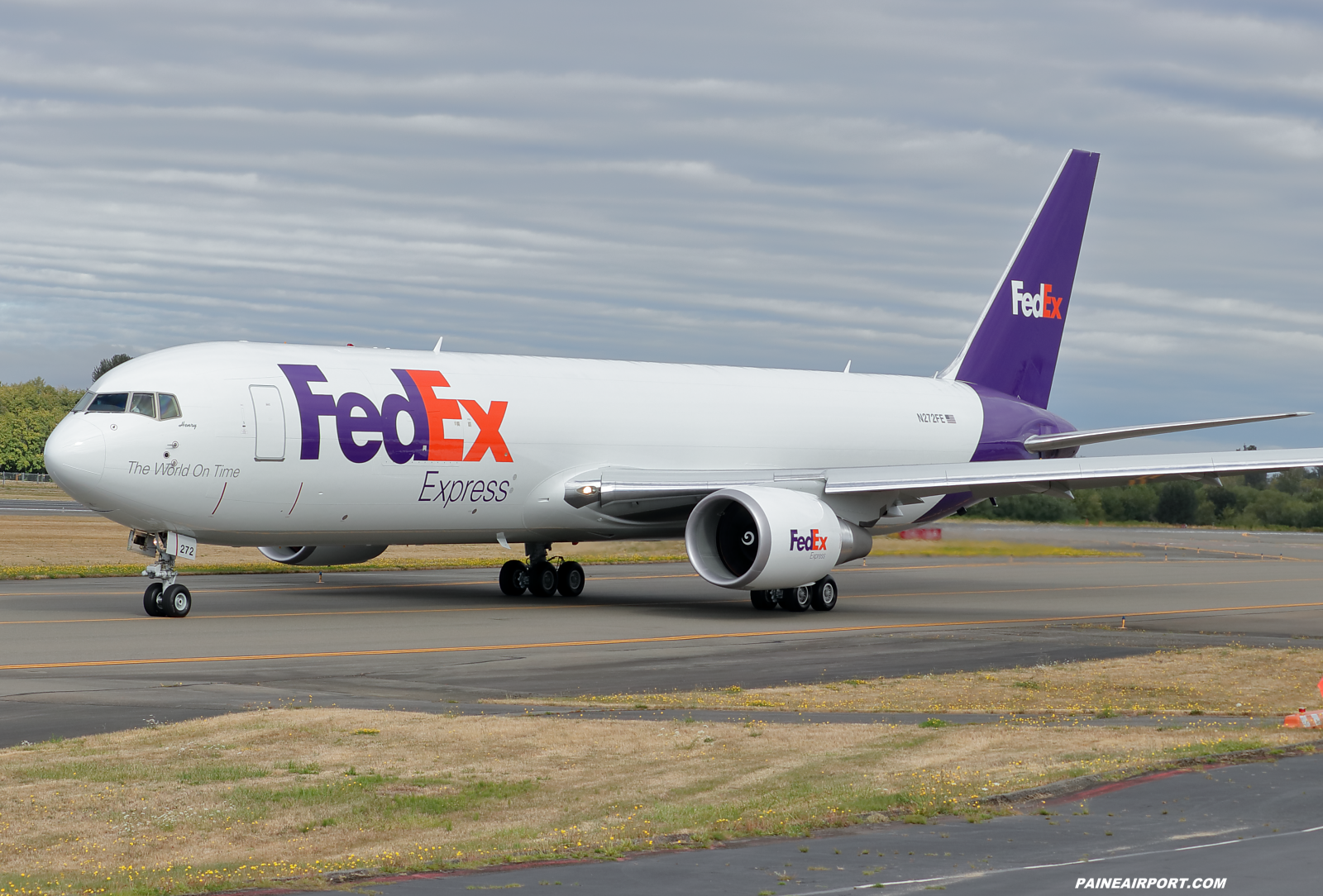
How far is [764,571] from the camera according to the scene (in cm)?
2517

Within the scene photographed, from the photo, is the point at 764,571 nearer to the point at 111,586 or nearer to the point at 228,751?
the point at 111,586

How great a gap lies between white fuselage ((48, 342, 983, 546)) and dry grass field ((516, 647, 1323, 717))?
9.87m

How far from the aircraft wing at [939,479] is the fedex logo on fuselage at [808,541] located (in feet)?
4.83

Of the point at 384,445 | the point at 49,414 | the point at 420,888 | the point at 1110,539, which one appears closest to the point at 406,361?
the point at 384,445

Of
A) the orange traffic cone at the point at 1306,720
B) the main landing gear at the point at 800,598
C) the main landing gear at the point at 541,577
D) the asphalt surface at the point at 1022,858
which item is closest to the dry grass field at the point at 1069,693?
the orange traffic cone at the point at 1306,720

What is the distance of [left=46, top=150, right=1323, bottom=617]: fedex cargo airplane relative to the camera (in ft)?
74.8

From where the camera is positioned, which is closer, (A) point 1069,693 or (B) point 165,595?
(A) point 1069,693

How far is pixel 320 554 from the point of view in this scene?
95.7 ft

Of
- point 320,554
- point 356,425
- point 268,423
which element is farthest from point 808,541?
point 320,554

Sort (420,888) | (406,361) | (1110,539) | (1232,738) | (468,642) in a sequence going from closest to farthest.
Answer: (420,888), (1232,738), (468,642), (406,361), (1110,539)

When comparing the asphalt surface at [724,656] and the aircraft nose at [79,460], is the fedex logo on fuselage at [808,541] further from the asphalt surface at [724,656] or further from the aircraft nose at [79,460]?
the aircraft nose at [79,460]

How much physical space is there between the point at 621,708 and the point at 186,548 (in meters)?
11.2

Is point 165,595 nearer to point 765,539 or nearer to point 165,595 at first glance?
point 165,595

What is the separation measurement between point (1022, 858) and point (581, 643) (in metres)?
13.0
